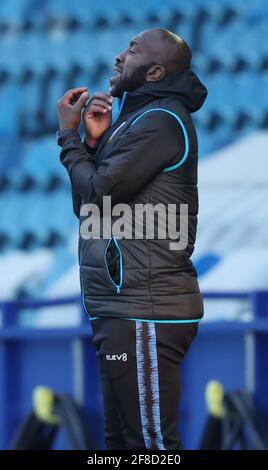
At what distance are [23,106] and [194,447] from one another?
12.4 ft

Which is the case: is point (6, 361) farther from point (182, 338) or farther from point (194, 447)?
point (182, 338)

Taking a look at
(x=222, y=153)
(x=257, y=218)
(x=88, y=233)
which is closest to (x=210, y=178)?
(x=222, y=153)

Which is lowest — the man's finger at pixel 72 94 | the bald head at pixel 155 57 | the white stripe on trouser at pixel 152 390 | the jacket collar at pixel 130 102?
the white stripe on trouser at pixel 152 390

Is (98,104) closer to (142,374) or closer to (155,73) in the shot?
(155,73)

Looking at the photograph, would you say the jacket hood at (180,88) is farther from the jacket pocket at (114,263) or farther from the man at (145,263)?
the jacket pocket at (114,263)

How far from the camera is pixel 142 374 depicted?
2305mm

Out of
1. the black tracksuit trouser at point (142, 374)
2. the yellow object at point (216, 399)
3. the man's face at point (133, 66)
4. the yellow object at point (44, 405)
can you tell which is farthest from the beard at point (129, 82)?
the yellow object at point (44, 405)

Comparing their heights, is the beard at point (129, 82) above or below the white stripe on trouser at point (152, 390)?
above

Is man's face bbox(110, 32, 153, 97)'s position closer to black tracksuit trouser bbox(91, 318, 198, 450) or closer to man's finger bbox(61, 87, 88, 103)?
man's finger bbox(61, 87, 88, 103)

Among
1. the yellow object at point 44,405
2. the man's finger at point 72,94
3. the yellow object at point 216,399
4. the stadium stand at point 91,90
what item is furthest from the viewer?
the stadium stand at point 91,90

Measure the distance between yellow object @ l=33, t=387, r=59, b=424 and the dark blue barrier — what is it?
3.5 inches

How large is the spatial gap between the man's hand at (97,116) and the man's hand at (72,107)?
0.06ft

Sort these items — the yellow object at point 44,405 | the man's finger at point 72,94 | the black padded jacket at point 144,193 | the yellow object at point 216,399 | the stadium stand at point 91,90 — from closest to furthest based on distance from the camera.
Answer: the black padded jacket at point 144,193
the man's finger at point 72,94
the yellow object at point 216,399
the yellow object at point 44,405
the stadium stand at point 91,90

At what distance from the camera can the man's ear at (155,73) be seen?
237 centimetres
